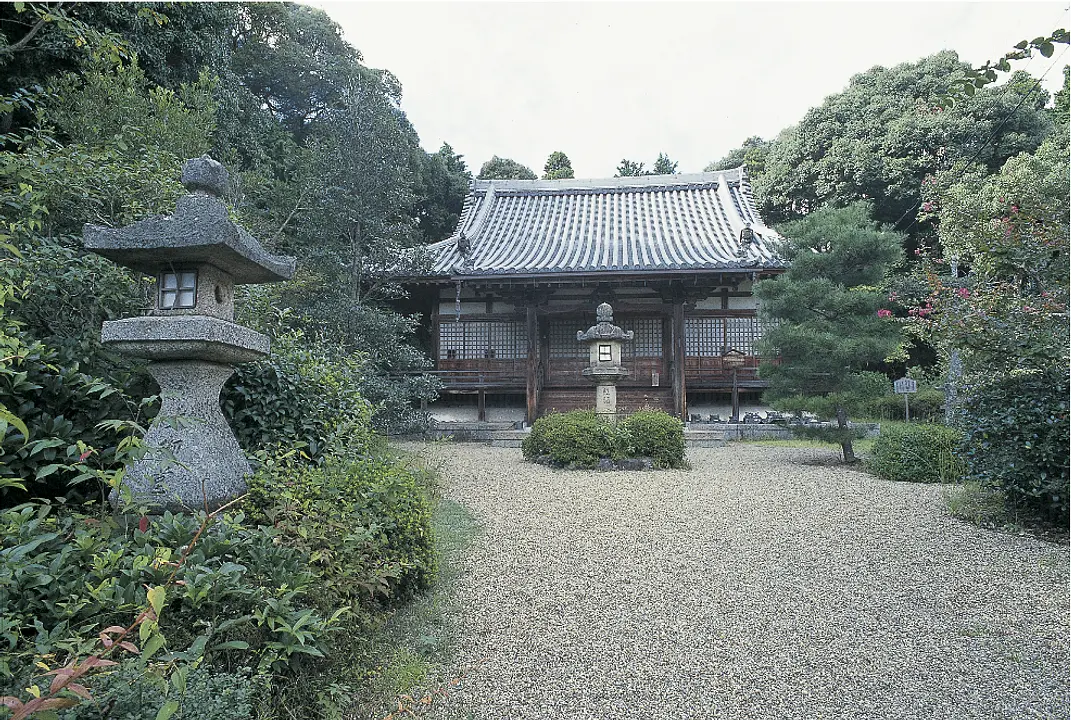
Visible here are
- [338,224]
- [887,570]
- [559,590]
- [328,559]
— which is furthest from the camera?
[338,224]

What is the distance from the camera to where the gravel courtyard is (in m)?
2.57

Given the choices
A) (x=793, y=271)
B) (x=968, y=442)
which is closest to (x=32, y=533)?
(x=968, y=442)

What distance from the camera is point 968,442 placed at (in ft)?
17.8

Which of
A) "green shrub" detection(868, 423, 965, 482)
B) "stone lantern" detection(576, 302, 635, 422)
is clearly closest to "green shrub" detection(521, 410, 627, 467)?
"stone lantern" detection(576, 302, 635, 422)

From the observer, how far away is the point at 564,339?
50.6ft

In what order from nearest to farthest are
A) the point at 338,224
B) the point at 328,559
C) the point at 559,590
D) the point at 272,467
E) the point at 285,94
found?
the point at 328,559 < the point at 272,467 < the point at 559,590 < the point at 338,224 < the point at 285,94

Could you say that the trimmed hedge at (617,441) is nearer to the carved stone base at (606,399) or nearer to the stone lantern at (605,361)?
the carved stone base at (606,399)

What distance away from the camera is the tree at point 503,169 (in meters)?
27.2

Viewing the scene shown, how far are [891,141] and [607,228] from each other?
30.3ft

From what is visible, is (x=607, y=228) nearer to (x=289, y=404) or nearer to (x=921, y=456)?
(x=921, y=456)

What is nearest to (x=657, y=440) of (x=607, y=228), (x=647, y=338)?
(x=647, y=338)

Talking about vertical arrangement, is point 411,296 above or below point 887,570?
above

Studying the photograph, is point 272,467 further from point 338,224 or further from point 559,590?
point 338,224

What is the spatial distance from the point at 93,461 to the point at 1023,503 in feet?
22.5
